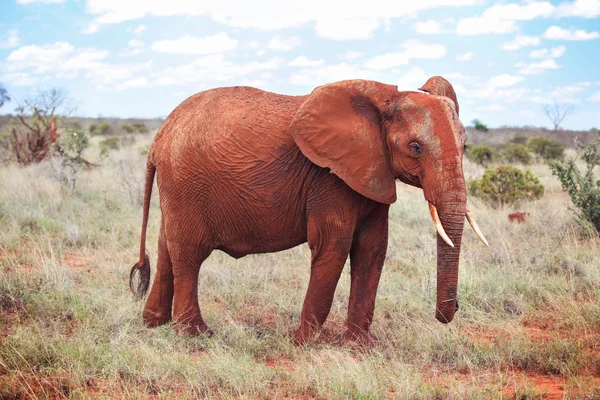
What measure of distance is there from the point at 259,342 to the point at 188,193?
4.90ft

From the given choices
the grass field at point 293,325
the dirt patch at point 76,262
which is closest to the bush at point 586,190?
the grass field at point 293,325

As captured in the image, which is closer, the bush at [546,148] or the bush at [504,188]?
the bush at [504,188]

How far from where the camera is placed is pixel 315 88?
19.1 ft

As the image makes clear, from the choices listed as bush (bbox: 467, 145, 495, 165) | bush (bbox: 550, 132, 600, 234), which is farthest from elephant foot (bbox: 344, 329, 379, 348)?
bush (bbox: 467, 145, 495, 165)

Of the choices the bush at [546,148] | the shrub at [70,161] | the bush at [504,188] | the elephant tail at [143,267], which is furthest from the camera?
the bush at [546,148]

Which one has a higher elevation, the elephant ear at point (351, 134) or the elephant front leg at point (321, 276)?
the elephant ear at point (351, 134)

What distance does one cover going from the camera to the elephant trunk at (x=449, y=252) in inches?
199

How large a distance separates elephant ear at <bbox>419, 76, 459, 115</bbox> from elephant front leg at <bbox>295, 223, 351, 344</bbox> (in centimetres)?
146

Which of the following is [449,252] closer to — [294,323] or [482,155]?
[294,323]

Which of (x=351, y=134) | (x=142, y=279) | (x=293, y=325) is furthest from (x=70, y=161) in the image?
(x=351, y=134)

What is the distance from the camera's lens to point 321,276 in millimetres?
5922

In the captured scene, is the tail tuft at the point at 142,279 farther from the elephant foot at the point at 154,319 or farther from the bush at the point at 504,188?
the bush at the point at 504,188

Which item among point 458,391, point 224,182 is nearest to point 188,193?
point 224,182

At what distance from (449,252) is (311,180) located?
137 centimetres
